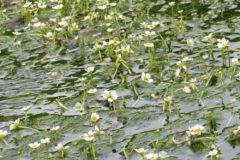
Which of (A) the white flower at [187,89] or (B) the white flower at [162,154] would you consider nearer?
(B) the white flower at [162,154]

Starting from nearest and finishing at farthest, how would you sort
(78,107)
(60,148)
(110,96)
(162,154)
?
1. (162,154)
2. (60,148)
3. (110,96)
4. (78,107)

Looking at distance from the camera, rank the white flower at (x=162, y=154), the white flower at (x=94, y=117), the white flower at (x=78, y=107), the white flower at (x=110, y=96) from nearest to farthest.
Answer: the white flower at (x=162, y=154), the white flower at (x=94, y=117), the white flower at (x=110, y=96), the white flower at (x=78, y=107)

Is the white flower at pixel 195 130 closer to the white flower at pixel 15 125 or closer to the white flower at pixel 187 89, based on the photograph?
the white flower at pixel 187 89

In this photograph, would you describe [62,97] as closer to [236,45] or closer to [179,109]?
[179,109]

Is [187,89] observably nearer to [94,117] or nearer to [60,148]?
[94,117]

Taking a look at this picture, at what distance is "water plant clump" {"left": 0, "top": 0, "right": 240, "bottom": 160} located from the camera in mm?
3393

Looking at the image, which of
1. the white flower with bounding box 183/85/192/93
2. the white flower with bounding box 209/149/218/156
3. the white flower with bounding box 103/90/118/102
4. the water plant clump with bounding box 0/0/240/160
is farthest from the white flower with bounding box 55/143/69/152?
the white flower with bounding box 183/85/192/93

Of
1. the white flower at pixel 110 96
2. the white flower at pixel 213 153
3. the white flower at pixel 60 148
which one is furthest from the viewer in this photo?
the white flower at pixel 110 96

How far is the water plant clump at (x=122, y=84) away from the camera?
3.39 metres

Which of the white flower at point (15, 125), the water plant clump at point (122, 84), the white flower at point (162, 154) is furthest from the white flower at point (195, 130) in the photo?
the white flower at point (15, 125)

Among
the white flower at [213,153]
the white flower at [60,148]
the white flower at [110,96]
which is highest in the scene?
the white flower at [110,96]

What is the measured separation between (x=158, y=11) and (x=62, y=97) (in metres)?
2.61

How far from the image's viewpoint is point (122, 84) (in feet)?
14.4

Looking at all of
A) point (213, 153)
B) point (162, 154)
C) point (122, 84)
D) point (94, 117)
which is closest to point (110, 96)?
point (94, 117)
